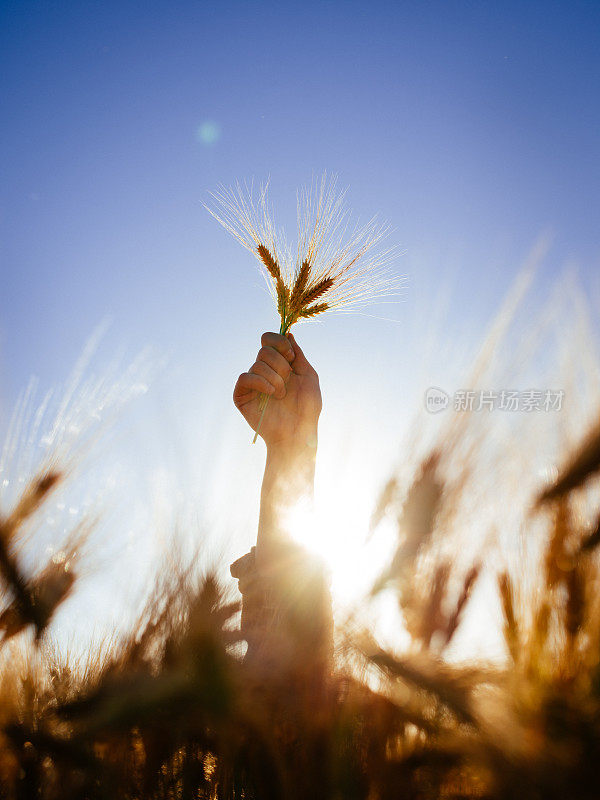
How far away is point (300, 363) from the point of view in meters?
2.58

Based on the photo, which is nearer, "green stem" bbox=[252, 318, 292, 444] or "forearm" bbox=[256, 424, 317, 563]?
"forearm" bbox=[256, 424, 317, 563]

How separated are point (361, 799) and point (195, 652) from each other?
0.34m

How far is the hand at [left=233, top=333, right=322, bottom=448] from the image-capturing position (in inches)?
81.2

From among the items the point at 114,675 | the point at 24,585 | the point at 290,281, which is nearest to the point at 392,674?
the point at 114,675

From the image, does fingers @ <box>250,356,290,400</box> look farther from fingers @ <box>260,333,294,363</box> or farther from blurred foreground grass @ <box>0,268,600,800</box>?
blurred foreground grass @ <box>0,268,600,800</box>

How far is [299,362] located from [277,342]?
1.31 feet

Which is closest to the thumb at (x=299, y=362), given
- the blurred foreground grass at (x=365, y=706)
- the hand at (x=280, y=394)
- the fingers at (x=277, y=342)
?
the hand at (x=280, y=394)

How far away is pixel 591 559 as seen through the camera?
2.63ft

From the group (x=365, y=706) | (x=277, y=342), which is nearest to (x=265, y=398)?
(x=277, y=342)

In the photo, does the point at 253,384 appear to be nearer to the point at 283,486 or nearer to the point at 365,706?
the point at 283,486

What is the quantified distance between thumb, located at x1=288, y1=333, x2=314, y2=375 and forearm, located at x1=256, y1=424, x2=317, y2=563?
35cm

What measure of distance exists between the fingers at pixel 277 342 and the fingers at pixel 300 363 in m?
0.21

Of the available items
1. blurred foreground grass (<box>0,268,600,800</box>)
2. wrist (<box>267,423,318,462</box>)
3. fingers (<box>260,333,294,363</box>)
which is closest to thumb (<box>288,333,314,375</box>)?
fingers (<box>260,333,294,363</box>)

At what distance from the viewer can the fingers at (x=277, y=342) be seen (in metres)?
2.20
